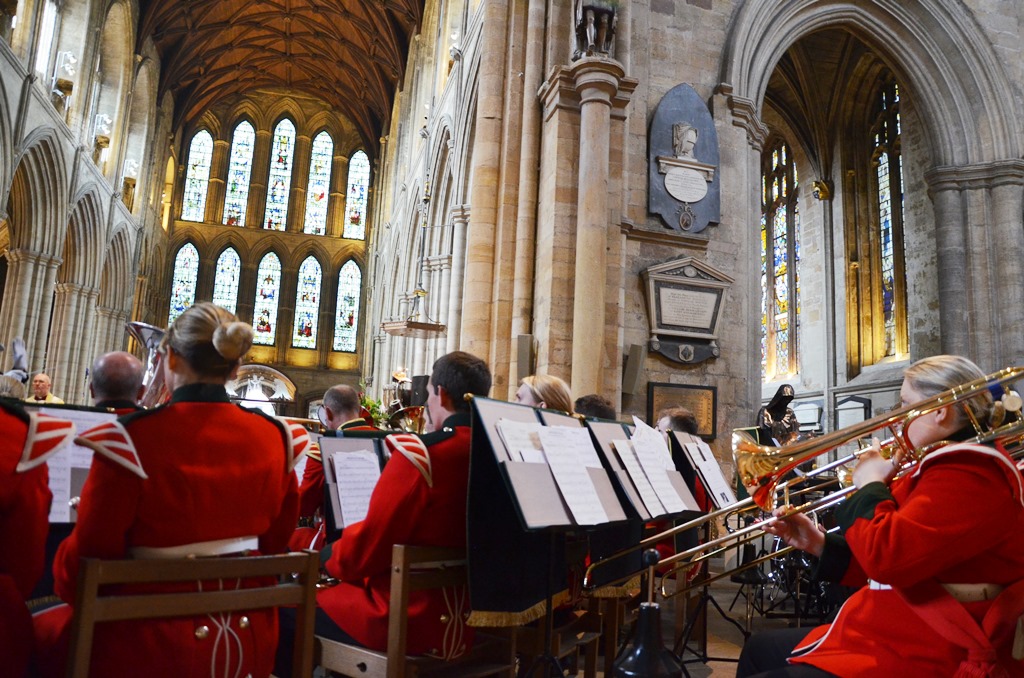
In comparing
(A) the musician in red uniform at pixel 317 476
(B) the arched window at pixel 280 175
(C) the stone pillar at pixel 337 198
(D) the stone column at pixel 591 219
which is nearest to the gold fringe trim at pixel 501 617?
(A) the musician in red uniform at pixel 317 476

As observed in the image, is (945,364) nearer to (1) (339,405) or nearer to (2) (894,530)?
(2) (894,530)

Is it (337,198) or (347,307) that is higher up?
(337,198)

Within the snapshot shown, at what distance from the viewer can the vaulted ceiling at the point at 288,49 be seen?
24.0m

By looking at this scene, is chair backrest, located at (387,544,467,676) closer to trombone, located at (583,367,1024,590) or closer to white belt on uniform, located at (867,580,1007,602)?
trombone, located at (583,367,1024,590)

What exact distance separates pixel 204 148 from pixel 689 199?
2692 centimetres

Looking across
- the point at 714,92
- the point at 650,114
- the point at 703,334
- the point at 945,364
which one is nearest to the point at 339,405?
the point at 945,364

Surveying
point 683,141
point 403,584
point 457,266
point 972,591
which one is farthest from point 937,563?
point 457,266

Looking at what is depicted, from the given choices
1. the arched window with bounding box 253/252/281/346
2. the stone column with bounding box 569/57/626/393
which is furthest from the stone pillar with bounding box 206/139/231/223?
the stone column with bounding box 569/57/626/393

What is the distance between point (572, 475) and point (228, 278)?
30.2 metres

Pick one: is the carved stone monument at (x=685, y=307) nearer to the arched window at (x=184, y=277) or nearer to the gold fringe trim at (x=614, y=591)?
the gold fringe trim at (x=614, y=591)

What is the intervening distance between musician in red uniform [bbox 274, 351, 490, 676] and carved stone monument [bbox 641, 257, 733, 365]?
20.1 ft

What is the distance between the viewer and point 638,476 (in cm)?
287

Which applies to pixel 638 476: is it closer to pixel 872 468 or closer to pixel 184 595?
pixel 872 468

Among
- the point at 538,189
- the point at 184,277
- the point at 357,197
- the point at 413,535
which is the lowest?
the point at 413,535
